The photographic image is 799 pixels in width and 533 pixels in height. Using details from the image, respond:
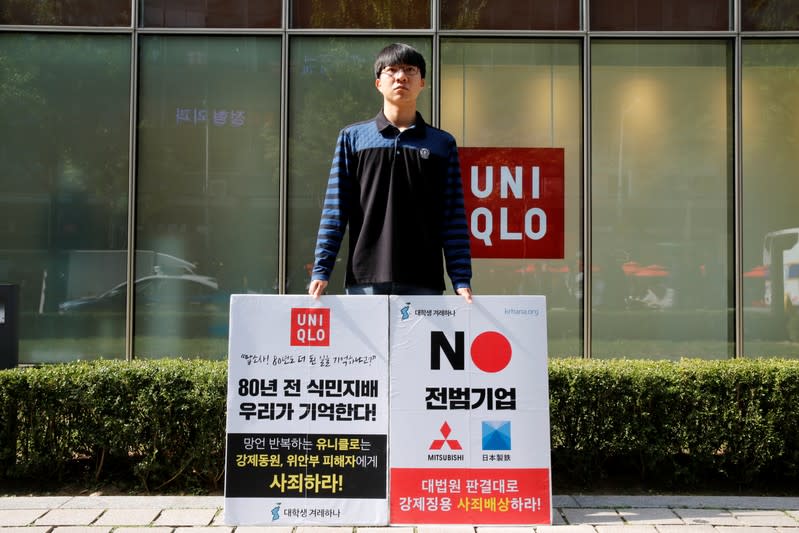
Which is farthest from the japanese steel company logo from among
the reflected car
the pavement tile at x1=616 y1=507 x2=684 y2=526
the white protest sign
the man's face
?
the reflected car

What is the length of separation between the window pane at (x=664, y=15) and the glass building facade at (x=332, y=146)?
0.02m

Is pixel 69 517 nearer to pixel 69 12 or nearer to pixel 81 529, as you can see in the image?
pixel 81 529

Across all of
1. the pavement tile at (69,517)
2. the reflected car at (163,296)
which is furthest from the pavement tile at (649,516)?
the reflected car at (163,296)

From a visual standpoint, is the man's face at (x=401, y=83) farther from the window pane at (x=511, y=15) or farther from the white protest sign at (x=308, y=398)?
the window pane at (x=511, y=15)

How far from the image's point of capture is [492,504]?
3.93 m

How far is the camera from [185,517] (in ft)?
13.5

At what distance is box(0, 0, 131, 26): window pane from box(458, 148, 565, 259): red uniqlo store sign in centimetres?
374

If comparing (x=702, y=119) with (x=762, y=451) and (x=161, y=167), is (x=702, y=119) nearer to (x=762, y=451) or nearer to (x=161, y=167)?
(x=762, y=451)

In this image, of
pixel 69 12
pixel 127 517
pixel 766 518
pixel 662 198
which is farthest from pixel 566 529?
pixel 69 12

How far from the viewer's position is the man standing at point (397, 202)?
4.07 metres

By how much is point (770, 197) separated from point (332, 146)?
4.53 metres

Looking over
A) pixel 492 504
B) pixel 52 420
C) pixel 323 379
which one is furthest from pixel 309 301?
pixel 52 420

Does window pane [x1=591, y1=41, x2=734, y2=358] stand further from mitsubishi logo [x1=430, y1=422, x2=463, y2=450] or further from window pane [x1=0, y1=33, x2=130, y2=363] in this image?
window pane [x1=0, y1=33, x2=130, y2=363]

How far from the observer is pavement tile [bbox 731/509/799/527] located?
402 centimetres
